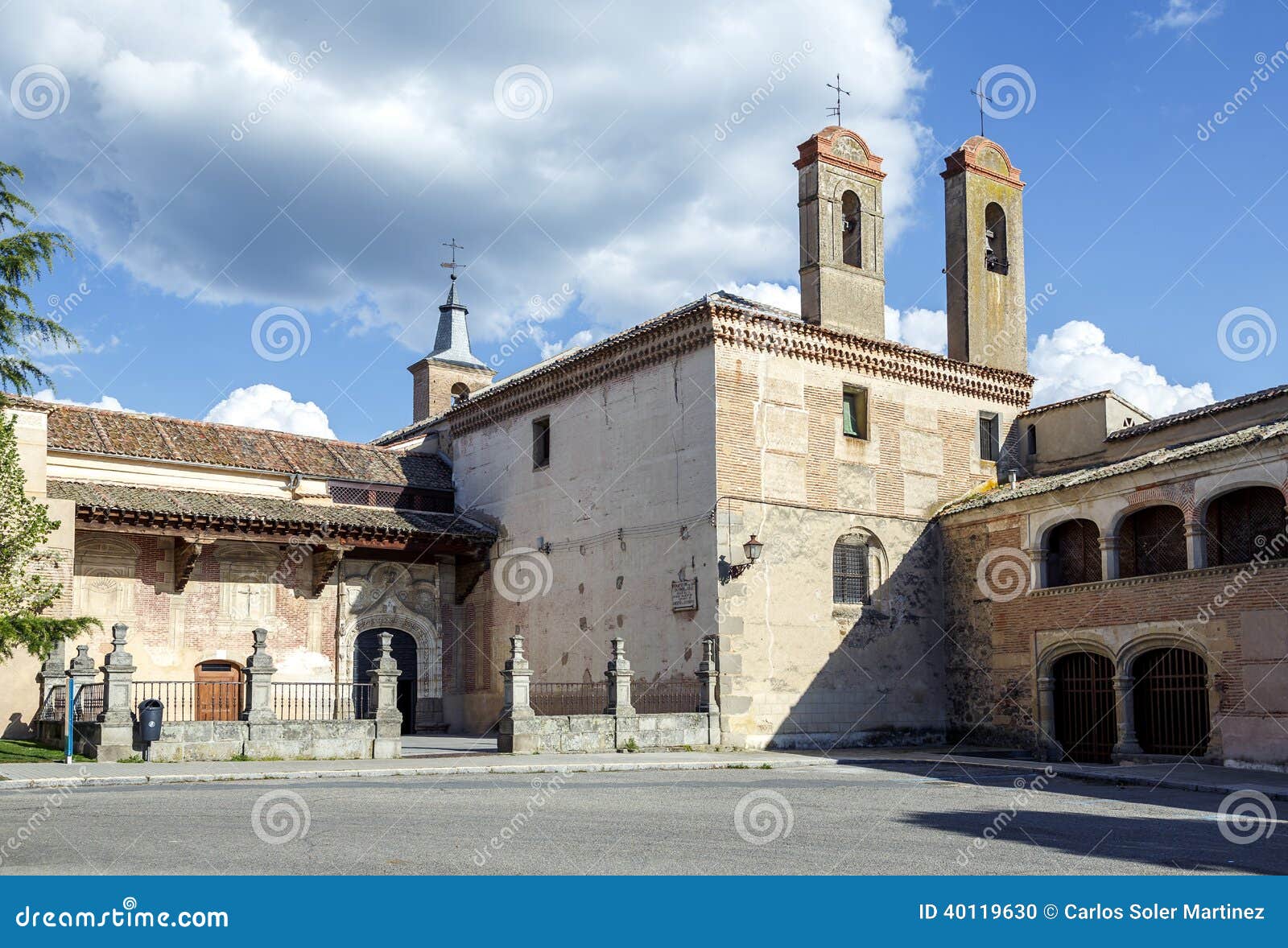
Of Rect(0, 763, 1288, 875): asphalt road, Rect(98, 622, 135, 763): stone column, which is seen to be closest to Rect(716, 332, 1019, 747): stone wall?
Rect(0, 763, 1288, 875): asphalt road

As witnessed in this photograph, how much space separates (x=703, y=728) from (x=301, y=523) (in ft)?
31.2

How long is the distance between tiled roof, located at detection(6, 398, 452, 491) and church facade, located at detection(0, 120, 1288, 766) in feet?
0.33

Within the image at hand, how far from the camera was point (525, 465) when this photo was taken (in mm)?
27438

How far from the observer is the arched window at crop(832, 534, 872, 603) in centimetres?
2366

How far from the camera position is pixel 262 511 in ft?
84.2

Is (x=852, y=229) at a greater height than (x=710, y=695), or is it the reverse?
(x=852, y=229)

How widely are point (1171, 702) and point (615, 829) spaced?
13153 millimetres

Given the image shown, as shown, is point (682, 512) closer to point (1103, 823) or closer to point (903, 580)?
point (903, 580)

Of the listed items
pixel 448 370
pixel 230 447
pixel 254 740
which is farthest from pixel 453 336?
pixel 254 740

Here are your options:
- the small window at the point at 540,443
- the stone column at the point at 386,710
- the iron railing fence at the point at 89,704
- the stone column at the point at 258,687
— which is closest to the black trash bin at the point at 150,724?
the stone column at the point at 258,687

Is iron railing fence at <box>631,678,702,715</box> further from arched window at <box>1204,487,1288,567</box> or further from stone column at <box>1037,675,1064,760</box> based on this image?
arched window at <box>1204,487,1288,567</box>

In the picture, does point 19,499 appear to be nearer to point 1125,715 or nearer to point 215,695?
point 215,695

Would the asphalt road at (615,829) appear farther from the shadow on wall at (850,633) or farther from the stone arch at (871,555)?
the stone arch at (871,555)

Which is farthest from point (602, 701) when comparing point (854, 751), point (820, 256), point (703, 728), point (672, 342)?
point (820, 256)
